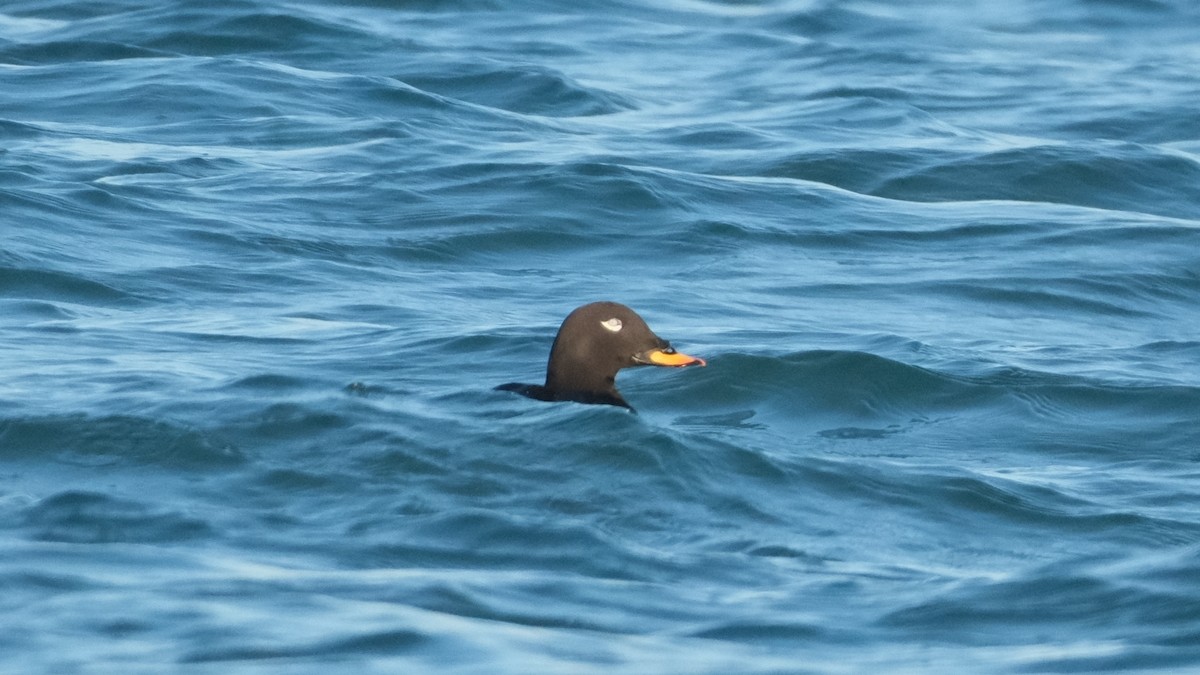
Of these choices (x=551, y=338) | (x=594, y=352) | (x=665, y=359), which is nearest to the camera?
(x=594, y=352)

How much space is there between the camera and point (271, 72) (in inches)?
621

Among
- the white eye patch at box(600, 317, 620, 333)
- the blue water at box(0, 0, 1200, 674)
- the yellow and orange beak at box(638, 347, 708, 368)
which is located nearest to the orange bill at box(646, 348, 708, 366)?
the yellow and orange beak at box(638, 347, 708, 368)

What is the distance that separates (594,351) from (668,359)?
1.09 feet

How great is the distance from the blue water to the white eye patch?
50cm

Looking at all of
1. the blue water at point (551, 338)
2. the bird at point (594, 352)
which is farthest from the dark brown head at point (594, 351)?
the blue water at point (551, 338)

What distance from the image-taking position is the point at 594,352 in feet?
25.8

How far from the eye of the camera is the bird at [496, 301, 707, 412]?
784 centimetres

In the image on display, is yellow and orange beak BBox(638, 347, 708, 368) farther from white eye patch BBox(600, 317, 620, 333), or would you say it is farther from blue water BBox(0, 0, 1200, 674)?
blue water BBox(0, 0, 1200, 674)

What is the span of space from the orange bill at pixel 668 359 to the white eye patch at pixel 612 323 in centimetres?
19

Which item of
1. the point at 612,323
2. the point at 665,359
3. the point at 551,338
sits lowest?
the point at 551,338

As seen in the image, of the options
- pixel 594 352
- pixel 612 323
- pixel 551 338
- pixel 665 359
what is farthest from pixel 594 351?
pixel 551 338

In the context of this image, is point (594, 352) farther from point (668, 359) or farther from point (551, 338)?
point (551, 338)

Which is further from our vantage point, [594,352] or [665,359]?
[665,359]

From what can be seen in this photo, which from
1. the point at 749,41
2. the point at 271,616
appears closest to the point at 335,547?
the point at 271,616
